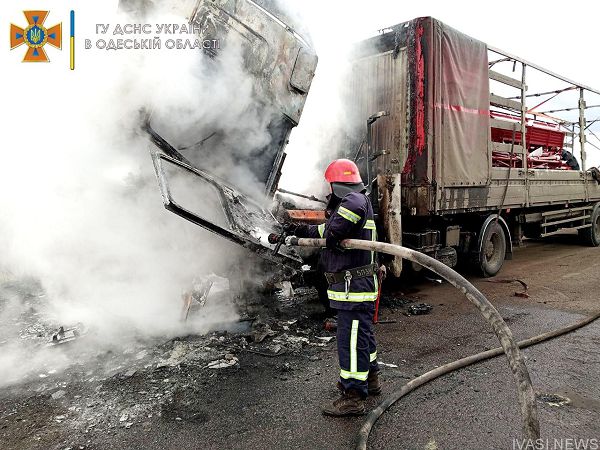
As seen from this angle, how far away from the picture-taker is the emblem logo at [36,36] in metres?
3.99

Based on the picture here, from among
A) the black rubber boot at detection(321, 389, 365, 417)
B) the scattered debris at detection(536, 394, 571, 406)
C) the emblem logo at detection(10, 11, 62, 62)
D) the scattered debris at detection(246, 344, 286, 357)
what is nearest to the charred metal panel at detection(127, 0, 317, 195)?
the emblem logo at detection(10, 11, 62, 62)

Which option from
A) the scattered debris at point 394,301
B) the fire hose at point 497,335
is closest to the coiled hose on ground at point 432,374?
the fire hose at point 497,335

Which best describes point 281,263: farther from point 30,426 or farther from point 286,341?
point 30,426

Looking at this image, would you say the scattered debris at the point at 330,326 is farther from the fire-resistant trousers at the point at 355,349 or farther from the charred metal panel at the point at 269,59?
the charred metal panel at the point at 269,59

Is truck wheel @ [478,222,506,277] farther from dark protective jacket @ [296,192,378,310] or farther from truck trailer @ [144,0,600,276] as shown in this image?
dark protective jacket @ [296,192,378,310]

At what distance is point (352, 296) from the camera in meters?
2.91

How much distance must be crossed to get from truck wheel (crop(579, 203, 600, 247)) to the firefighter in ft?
30.1

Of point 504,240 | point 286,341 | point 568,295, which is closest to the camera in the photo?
point 286,341

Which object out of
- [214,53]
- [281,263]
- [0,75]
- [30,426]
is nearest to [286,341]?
[281,263]

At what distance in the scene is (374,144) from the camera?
Answer: 582 centimetres

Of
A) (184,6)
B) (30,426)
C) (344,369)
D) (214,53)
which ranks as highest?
(184,6)

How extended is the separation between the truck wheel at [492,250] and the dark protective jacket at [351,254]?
3980mm

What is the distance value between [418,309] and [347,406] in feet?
8.16

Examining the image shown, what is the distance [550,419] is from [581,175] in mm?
7998
